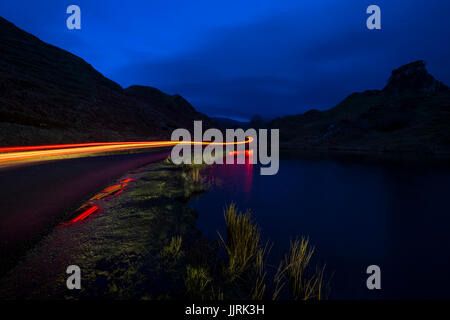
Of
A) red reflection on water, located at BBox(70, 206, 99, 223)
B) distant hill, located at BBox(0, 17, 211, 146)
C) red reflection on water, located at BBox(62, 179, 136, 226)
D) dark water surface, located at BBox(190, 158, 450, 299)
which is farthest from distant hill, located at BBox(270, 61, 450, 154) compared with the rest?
red reflection on water, located at BBox(70, 206, 99, 223)

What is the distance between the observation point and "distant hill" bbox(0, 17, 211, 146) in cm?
3428

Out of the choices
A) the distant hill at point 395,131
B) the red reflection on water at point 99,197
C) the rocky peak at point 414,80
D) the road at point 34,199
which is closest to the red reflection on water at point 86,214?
the red reflection on water at point 99,197

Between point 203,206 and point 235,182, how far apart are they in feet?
19.1

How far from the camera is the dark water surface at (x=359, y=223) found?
229 inches

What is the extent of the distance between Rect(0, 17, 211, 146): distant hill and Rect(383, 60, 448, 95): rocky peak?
109m

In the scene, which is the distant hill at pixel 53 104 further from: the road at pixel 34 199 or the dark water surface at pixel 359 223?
the dark water surface at pixel 359 223

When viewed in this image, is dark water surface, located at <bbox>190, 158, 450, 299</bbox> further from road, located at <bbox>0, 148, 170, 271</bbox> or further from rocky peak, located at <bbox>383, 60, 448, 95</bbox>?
rocky peak, located at <bbox>383, 60, 448, 95</bbox>

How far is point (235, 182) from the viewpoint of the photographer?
1576cm

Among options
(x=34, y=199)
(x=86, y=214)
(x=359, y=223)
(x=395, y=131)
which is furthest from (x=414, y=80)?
(x=34, y=199)

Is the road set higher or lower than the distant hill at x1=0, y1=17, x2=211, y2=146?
lower

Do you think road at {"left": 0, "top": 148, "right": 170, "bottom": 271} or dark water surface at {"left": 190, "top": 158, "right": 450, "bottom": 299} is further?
dark water surface at {"left": 190, "top": 158, "right": 450, "bottom": 299}

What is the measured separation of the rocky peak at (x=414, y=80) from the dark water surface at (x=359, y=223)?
105m

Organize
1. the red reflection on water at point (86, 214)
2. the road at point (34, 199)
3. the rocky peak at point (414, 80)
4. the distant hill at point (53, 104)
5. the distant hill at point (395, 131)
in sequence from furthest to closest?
the rocky peak at point (414, 80), the distant hill at point (395, 131), the distant hill at point (53, 104), the red reflection on water at point (86, 214), the road at point (34, 199)

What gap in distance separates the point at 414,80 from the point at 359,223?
405 ft
